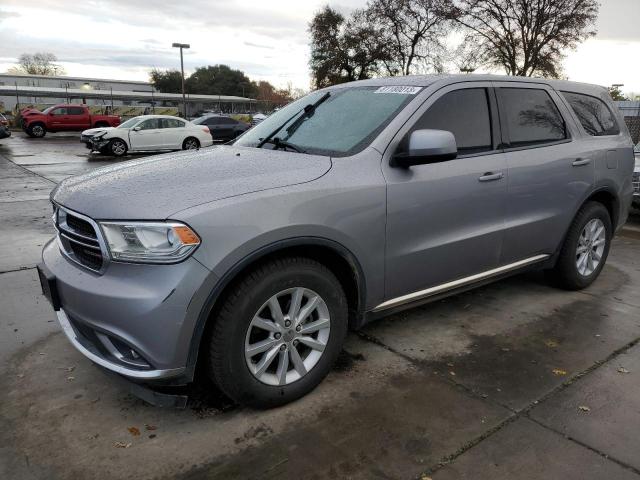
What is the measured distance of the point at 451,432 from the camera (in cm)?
264

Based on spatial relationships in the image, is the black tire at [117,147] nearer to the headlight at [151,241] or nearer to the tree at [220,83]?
the headlight at [151,241]

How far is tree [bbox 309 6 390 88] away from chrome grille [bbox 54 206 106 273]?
39.4 metres

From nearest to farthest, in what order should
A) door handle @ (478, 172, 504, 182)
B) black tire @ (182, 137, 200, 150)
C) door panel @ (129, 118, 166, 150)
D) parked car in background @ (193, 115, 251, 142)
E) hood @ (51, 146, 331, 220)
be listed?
hood @ (51, 146, 331, 220) < door handle @ (478, 172, 504, 182) < door panel @ (129, 118, 166, 150) < black tire @ (182, 137, 200, 150) < parked car in background @ (193, 115, 251, 142)

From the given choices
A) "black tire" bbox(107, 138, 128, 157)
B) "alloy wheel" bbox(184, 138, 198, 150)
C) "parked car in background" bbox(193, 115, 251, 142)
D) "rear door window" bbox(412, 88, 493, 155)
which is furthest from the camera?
"parked car in background" bbox(193, 115, 251, 142)

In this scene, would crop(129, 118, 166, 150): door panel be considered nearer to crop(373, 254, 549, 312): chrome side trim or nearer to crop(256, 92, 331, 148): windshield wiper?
crop(256, 92, 331, 148): windshield wiper

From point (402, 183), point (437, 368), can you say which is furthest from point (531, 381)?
point (402, 183)

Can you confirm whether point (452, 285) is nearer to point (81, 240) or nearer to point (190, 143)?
point (81, 240)

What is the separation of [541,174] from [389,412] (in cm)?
224

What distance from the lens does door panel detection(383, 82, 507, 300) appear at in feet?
10.2

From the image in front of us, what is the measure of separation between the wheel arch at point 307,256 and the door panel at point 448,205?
0.77 feet

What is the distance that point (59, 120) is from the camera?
95.8 feet

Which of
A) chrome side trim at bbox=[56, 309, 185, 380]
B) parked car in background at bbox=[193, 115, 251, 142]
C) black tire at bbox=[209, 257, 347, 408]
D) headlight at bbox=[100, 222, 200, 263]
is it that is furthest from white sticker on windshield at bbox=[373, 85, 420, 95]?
parked car in background at bbox=[193, 115, 251, 142]

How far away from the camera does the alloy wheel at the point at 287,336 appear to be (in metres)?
→ 2.66

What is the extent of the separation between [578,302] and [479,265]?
4.66 ft
